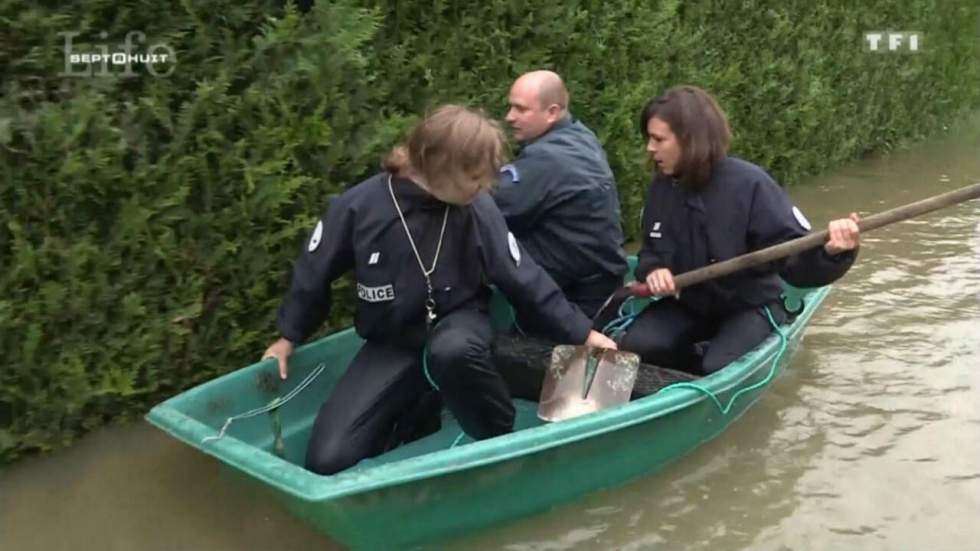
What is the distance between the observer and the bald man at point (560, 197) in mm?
4551

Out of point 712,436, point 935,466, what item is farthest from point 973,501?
point 712,436

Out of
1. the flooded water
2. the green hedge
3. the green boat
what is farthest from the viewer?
the green hedge

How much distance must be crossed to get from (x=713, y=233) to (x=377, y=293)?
154 cm

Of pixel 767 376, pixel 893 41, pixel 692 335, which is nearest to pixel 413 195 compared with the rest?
pixel 692 335

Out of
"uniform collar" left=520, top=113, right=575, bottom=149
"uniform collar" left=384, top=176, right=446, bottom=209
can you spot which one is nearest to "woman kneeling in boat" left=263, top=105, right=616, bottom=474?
"uniform collar" left=384, top=176, right=446, bottom=209

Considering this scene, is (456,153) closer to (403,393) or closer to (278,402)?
(403,393)

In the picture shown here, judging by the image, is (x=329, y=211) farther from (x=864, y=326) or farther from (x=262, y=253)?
(x=864, y=326)

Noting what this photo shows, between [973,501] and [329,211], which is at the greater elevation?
[329,211]

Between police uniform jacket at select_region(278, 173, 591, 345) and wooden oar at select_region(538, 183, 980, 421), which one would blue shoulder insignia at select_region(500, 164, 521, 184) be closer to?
Result: police uniform jacket at select_region(278, 173, 591, 345)

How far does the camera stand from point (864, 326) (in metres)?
5.90

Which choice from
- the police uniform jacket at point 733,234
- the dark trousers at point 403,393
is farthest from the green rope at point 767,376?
the dark trousers at point 403,393

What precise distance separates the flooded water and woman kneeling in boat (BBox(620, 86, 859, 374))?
0.48m

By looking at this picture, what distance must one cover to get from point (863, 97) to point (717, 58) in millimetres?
3388

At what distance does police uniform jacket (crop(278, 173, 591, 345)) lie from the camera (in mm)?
3814
